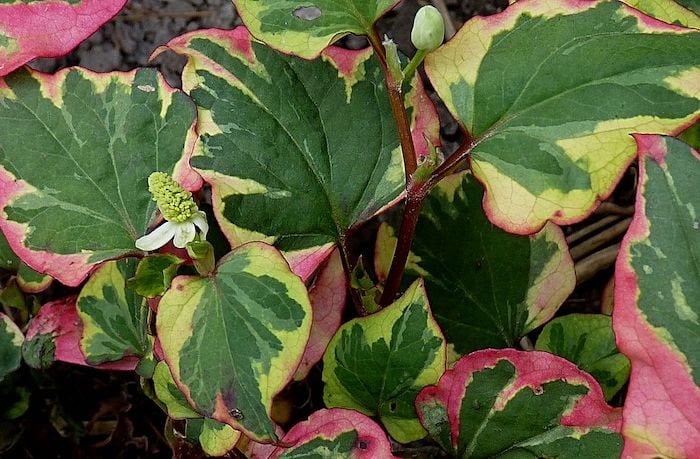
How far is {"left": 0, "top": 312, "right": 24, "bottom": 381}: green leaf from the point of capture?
1018 millimetres

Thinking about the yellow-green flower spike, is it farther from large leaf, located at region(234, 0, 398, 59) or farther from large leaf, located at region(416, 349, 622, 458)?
large leaf, located at region(416, 349, 622, 458)

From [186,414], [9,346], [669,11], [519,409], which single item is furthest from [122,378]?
[669,11]

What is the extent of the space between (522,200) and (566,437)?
9.3 inches

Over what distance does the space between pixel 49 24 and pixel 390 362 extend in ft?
1.72

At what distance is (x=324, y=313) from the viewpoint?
36.6 inches

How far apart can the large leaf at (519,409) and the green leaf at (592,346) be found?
16cm

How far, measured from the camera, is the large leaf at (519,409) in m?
0.78

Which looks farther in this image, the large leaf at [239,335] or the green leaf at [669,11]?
the green leaf at [669,11]

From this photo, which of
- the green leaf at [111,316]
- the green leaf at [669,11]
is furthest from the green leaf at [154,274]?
the green leaf at [669,11]

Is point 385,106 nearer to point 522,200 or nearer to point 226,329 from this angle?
point 522,200

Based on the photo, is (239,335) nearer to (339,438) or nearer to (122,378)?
(339,438)

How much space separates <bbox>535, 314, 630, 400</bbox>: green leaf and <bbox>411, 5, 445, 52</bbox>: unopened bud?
15.7 inches

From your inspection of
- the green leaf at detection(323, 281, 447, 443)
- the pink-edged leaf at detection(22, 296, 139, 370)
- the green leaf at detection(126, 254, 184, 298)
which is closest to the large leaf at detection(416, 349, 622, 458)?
the green leaf at detection(323, 281, 447, 443)

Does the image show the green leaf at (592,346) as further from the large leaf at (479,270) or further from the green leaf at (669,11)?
the green leaf at (669,11)
